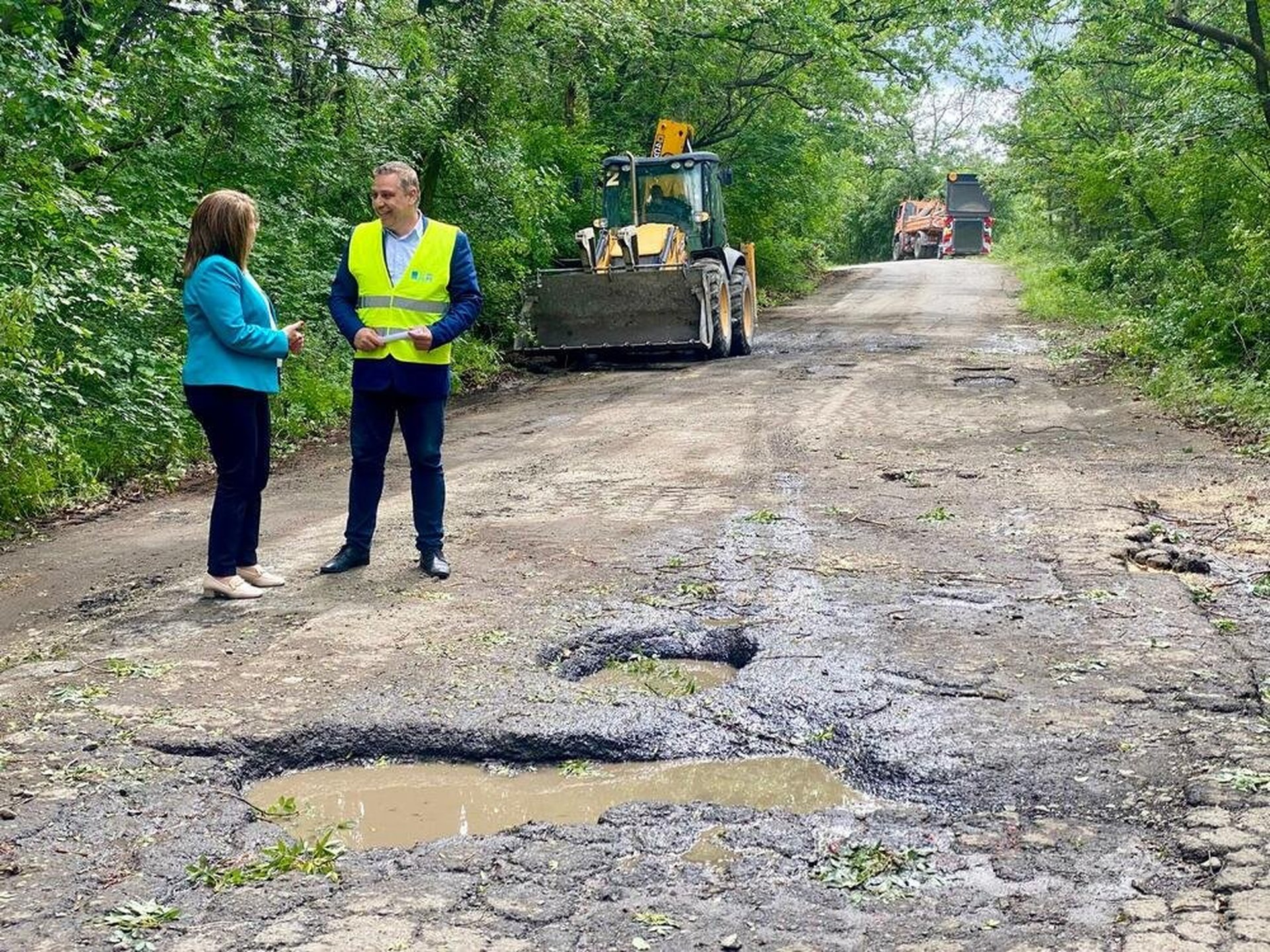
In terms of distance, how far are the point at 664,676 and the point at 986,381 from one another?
948cm

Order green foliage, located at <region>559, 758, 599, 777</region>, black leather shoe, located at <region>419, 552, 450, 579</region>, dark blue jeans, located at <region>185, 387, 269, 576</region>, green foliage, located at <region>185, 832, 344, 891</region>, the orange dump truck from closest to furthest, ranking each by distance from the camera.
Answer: green foliage, located at <region>185, 832, 344, 891</region> → green foliage, located at <region>559, 758, 599, 777</region> → dark blue jeans, located at <region>185, 387, 269, 576</region> → black leather shoe, located at <region>419, 552, 450, 579</region> → the orange dump truck

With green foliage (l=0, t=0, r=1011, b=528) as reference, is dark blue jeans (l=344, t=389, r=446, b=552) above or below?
below

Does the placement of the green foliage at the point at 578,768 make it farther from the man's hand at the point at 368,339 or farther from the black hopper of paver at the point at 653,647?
the man's hand at the point at 368,339

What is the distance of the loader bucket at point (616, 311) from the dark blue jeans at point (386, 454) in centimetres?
941

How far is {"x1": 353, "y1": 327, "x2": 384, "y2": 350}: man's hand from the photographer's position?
5.70 metres

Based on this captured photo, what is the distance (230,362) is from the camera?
5.42 meters

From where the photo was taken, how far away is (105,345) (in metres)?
8.73

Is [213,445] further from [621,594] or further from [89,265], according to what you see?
[89,265]

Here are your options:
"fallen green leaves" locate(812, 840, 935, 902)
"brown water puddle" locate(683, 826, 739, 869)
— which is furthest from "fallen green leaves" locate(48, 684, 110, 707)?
"fallen green leaves" locate(812, 840, 935, 902)

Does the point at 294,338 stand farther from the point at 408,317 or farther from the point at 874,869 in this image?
the point at 874,869

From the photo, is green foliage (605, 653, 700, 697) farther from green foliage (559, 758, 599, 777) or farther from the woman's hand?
the woman's hand

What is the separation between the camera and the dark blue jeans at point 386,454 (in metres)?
5.94

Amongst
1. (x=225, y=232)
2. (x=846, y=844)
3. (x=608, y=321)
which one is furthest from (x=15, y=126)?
(x=608, y=321)

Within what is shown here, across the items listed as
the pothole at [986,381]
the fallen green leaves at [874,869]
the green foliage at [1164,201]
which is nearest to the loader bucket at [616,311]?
the pothole at [986,381]
